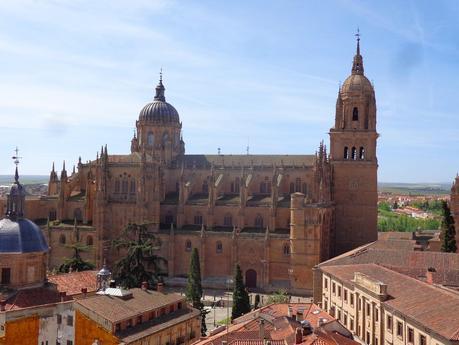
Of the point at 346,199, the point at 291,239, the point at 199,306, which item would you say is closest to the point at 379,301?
the point at 199,306

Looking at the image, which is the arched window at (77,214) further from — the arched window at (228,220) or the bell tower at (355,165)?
the bell tower at (355,165)

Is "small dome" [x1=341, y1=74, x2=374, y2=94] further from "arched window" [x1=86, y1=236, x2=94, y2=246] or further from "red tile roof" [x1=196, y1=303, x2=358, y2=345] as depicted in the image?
"red tile roof" [x1=196, y1=303, x2=358, y2=345]

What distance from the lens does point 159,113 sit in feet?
315

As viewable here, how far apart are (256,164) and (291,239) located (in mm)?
15742

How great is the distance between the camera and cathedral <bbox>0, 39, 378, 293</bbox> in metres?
76.1

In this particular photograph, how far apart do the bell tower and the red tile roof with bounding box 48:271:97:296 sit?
43.3m

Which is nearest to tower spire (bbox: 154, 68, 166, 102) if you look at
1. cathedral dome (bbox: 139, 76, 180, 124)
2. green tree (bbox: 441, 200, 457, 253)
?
cathedral dome (bbox: 139, 76, 180, 124)

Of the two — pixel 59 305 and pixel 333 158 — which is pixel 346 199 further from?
pixel 59 305

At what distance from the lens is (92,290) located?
4425cm

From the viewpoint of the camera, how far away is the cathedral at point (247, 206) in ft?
250

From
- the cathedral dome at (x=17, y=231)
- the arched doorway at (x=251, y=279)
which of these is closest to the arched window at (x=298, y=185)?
the arched doorway at (x=251, y=279)

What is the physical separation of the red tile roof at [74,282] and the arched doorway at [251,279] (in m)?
33.4

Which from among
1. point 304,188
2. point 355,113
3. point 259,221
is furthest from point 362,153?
point 259,221

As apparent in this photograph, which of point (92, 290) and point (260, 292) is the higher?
point (92, 290)
